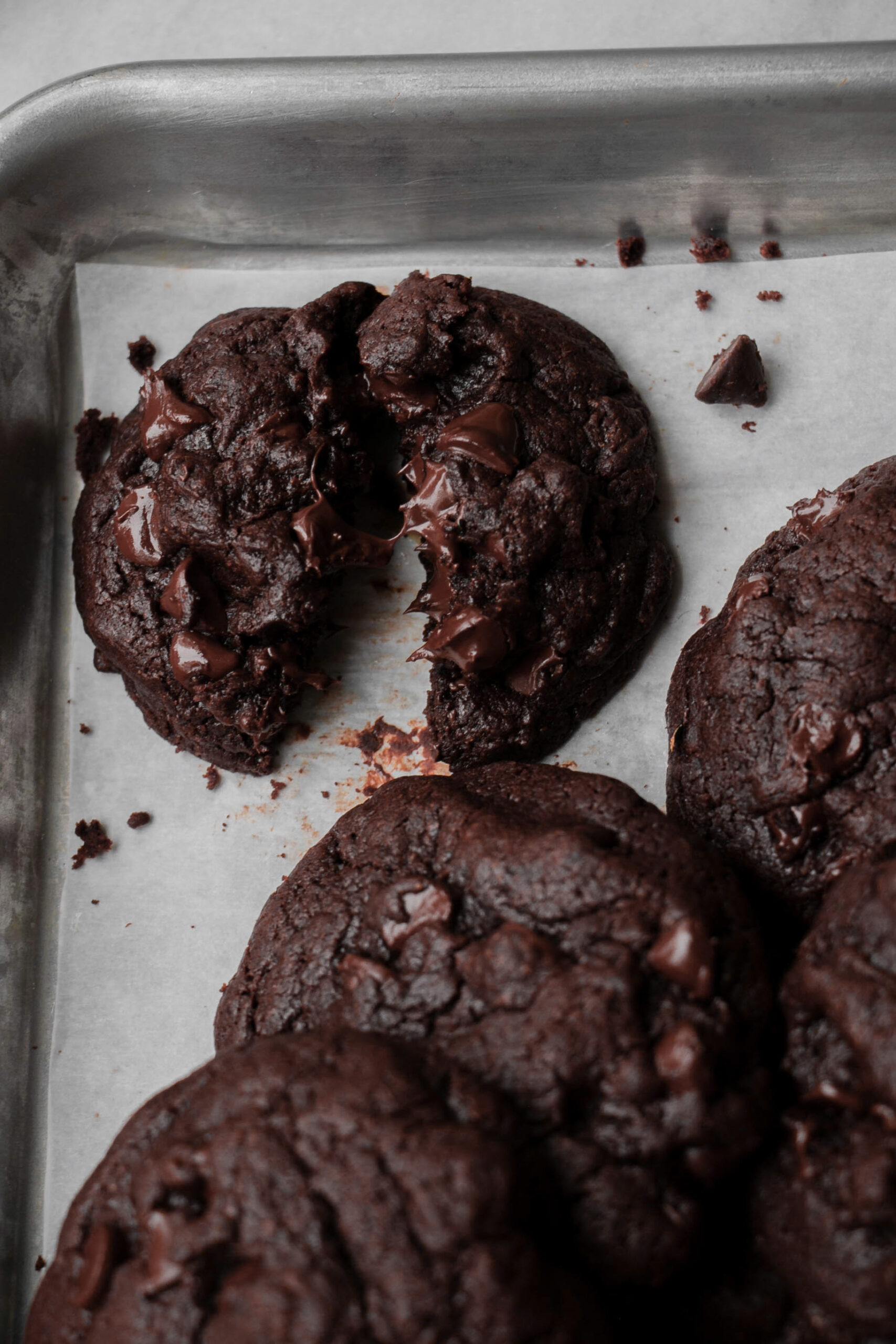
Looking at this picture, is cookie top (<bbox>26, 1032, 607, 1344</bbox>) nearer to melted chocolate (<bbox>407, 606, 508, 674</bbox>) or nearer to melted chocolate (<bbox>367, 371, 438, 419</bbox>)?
melted chocolate (<bbox>407, 606, 508, 674</bbox>)

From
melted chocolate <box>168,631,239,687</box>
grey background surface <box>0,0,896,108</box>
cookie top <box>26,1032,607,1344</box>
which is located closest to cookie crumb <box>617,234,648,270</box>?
grey background surface <box>0,0,896,108</box>

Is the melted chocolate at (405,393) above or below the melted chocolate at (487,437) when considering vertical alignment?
above

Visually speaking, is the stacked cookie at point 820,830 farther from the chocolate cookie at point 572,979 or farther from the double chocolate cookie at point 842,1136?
the chocolate cookie at point 572,979

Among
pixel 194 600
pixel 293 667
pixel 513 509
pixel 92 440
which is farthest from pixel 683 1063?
pixel 92 440

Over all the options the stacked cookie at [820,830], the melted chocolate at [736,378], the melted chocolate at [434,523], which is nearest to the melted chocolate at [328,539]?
the melted chocolate at [434,523]

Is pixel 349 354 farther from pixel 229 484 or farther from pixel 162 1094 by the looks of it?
pixel 162 1094

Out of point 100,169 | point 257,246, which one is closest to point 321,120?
point 257,246
